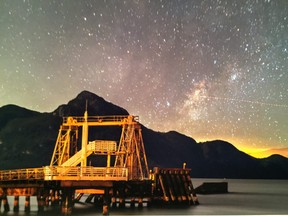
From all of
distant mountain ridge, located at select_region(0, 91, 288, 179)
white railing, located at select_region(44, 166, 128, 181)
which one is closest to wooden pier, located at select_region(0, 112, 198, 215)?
white railing, located at select_region(44, 166, 128, 181)

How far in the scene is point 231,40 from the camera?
2412cm

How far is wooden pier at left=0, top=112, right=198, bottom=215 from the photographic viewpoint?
21.8 metres

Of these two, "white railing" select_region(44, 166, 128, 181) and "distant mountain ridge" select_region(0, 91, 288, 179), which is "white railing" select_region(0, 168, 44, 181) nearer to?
"white railing" select_region(44, 166, 128, 181)

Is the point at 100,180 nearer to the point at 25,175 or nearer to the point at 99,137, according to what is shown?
the point at 25,175

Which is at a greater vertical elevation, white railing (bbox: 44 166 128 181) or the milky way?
the milky way

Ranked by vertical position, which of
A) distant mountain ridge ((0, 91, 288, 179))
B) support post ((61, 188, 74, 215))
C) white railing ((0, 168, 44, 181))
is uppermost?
distant mountain ridge ((0, 91, 288, 179))

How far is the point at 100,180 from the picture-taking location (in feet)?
70.5

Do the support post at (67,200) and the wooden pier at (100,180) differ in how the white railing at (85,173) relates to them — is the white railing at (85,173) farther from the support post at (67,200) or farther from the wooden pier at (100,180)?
the support post at (67,200)

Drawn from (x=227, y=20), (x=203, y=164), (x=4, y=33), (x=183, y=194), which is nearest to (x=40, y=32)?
(x=4, y=33)

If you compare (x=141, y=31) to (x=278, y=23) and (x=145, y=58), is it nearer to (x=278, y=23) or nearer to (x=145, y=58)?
(x=145, y=58)

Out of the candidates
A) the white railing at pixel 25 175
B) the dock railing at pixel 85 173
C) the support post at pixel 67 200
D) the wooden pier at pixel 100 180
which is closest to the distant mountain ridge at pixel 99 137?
the wooden pier at pixel 100 180

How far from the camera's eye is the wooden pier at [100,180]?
71.5 feet

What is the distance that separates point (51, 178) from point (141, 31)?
8.46 meters

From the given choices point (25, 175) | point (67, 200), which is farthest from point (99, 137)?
point (67, 200)
